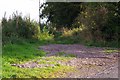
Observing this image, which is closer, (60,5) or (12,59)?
(12,59)

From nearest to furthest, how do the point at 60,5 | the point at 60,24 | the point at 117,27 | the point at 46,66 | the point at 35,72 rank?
the point at 35,72 → the point at 46,66 → the point at 117,27 → the point at 60,5 → the point at 60,24

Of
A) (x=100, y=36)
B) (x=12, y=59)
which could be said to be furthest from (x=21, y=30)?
(x=12, y=59)

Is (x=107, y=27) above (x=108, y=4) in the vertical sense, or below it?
below

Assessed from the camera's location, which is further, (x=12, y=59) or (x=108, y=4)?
(x=108, y=4)

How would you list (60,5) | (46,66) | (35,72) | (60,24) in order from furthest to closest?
1. (60,24)
2. (60,5)
3. (46,66)
4. (35,72)

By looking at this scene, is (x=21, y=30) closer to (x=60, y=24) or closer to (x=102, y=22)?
(x=102, y=22)

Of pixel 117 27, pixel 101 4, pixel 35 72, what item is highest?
pixel 101 4

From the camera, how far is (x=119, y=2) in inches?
905

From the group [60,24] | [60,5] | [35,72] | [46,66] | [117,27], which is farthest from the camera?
[60,24]

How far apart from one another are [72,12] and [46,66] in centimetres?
2740

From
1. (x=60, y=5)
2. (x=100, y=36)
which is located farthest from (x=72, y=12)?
(x=100, y=36)

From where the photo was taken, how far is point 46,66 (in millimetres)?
9961

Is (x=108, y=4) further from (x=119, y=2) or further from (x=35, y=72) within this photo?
(x=35, y=72)

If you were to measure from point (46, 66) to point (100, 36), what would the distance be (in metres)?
14.0
